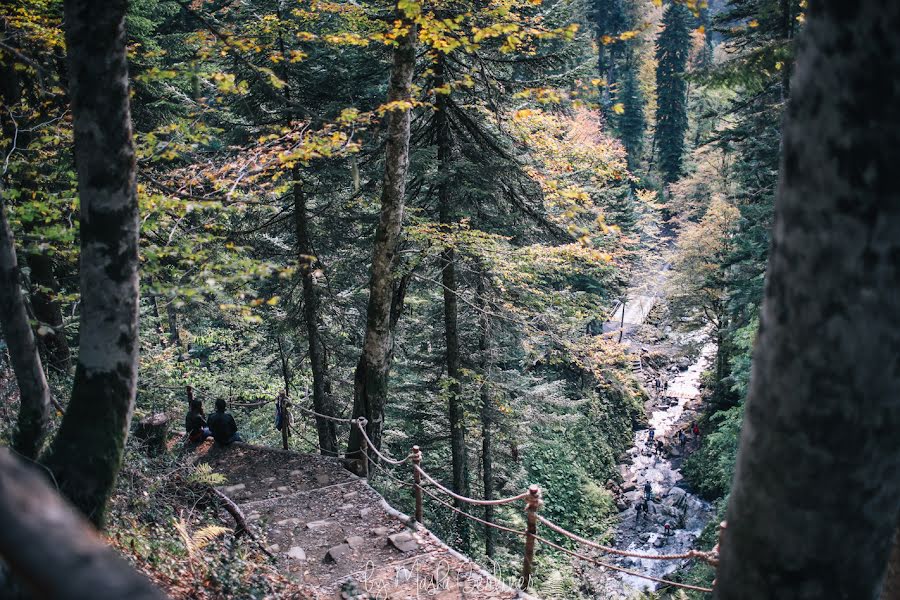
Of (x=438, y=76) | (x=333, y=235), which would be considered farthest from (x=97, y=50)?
(x=333, y=235)

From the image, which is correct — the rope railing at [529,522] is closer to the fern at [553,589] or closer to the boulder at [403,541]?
the boulder at [403,541]

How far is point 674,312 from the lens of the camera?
32094 millimetres

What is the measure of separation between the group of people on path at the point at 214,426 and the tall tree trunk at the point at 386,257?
3243 mm

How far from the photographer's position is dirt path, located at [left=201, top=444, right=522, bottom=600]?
258 inches

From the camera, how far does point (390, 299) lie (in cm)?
945

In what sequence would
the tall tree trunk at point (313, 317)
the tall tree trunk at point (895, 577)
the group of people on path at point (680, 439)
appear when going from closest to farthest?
the tall tree trunk at point (895, 577) → the tall tree trunk at point (313, 317) → the group of people on path at point (680, 439)

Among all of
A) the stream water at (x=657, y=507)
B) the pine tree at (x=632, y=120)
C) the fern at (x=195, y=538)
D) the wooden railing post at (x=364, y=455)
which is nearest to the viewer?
the fern at (x=195, y=538)

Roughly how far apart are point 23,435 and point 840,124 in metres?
6.36

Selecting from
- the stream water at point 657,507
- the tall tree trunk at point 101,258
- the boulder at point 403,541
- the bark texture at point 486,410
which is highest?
the tall tree trunk at point 101,258

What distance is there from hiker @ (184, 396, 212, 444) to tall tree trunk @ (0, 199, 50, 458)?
7.23 meters

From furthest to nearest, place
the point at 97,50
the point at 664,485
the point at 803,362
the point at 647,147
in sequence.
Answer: the point at 647,147 → the point at 664,485 → the point at 97,50 → the point at 803,362

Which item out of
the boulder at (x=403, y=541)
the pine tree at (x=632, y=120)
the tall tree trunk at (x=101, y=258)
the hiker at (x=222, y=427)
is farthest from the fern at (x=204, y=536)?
the pine tree at (x=632, y=120)

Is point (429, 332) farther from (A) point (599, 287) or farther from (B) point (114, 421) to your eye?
(A) point (599, 287)

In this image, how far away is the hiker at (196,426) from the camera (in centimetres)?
1202
